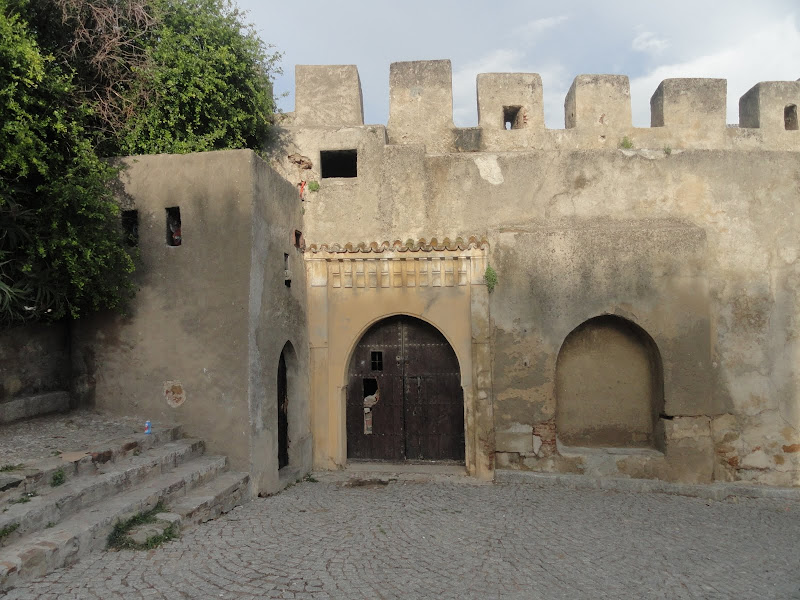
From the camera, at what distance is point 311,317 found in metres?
8.46

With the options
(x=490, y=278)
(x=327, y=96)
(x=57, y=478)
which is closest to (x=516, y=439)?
(x=490, y=278)

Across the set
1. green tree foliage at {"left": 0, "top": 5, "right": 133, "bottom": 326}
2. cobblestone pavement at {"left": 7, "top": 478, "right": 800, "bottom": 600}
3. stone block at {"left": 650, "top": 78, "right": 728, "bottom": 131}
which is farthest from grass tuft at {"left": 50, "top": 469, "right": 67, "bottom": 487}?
stone block at {"left": 650, "top": 78, "right": 728, "bottom": 131}

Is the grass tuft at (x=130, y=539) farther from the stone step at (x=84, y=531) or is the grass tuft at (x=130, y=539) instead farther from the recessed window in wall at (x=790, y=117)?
the recessed window in wall at (x=790, y=117)

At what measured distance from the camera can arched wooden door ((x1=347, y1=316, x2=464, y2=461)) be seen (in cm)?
864

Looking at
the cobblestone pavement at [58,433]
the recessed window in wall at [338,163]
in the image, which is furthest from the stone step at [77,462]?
the recessed window in wall at [338,163]

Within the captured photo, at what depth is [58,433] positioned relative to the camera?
5.98m

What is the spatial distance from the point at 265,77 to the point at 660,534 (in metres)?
8.58

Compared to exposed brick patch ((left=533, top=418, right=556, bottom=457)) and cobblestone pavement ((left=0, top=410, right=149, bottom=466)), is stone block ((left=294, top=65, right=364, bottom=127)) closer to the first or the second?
cobblestone pavement ((left=0, top=410, right=149, bottom=466))

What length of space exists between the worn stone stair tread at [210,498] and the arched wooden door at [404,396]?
2.77m

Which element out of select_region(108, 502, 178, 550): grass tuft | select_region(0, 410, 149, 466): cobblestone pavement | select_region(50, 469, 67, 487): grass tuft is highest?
select_region(0, 410, 149, 466): cobblestone pavement

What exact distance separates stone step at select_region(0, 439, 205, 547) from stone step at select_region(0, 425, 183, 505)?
0.05m

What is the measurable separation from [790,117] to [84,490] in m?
12.3

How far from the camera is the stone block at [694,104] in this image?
926cm

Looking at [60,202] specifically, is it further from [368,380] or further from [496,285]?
[496,285]
